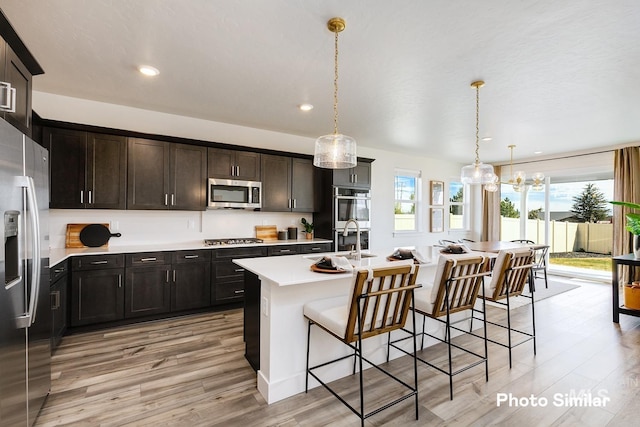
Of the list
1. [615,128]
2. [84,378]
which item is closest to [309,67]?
[84,378]

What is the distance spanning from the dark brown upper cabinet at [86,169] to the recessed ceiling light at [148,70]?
1085 millimetres

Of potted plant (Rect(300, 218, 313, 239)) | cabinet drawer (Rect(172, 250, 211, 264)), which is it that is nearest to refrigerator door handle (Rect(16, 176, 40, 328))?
cabinet drawer (Rect(172, 250, 211, 264))

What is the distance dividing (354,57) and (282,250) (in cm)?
274

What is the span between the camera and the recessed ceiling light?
2.79 metres

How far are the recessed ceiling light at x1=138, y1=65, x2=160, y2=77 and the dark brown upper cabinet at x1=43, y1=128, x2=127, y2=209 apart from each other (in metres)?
1.08

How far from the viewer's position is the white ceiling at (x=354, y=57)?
201 cm

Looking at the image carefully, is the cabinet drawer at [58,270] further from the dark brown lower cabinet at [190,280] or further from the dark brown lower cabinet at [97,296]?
the dark brown lower cabinet at [190,280]

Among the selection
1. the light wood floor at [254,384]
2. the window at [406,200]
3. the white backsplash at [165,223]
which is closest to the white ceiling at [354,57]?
the white backsplash at [165,223]

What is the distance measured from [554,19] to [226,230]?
13.9 ft

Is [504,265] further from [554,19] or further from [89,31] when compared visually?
[89,31]

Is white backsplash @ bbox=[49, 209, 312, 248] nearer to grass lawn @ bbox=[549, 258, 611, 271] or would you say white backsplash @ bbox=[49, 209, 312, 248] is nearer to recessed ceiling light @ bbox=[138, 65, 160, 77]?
recessed ceiling light @ bbox=[138, 65, 160, 77]

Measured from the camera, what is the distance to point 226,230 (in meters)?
4.56

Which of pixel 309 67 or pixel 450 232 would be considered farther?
pixel 450 232

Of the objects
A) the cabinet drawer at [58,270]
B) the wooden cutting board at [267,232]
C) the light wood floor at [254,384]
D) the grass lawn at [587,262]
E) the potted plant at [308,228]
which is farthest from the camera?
the grass lawn at [587,262]
